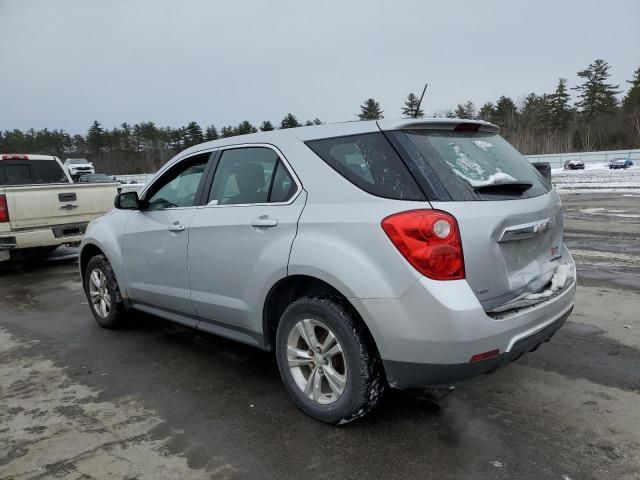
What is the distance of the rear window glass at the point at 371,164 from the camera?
2.63 m

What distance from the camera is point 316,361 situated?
9.68 ft

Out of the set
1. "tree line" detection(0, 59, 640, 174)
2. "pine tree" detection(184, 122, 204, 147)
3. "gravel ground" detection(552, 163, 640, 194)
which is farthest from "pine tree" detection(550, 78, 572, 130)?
"pine tree" detection(184, 122, 204, 147)

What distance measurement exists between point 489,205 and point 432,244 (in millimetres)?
445

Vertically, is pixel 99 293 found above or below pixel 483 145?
below

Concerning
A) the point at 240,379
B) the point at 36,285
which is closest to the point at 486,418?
the point at 240,379

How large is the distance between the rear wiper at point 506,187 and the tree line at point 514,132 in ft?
187

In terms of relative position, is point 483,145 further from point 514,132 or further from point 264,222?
point 514,132

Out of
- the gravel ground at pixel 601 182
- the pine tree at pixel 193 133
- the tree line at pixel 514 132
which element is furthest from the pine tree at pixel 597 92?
the pine tree at pixel 193 133

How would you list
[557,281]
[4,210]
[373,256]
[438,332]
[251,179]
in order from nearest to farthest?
[438,332], [373,256], [557,281], [251,179], [4,210]

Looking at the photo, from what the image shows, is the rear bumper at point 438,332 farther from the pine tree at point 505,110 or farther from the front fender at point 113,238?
the pine tree at point 505,110

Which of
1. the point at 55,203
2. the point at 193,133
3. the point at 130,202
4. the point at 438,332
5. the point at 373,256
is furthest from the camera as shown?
the point at 193,133

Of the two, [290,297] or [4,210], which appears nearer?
[290,297]

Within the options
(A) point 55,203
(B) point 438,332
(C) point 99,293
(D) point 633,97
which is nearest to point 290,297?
(B) point 438,332

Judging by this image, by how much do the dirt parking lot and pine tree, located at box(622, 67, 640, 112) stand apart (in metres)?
79.2
